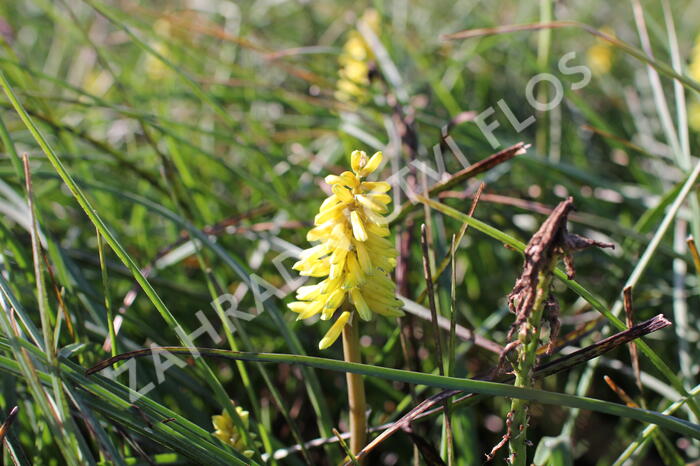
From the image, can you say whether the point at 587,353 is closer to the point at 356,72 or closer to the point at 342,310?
the point at 342,310

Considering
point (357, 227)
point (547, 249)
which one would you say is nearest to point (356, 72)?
point (357, 227)

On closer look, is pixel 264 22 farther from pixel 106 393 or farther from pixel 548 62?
pixel 106 393

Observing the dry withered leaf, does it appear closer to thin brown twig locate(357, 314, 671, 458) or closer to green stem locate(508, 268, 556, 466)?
green stem locate(508, 268, 556, 466)

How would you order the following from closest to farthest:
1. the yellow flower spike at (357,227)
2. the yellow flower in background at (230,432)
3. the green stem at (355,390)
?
the yellow flower spike at (357,227), the green stem at (355,390), the yellow flower in background at (230,432)

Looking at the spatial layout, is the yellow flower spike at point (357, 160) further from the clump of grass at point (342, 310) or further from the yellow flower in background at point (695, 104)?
the yellow flower in background at point (695, 104)

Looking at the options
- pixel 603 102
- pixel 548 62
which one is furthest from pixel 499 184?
pixel 603 102

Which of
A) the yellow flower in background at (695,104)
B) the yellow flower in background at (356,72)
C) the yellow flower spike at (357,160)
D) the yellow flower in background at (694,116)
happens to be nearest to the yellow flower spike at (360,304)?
the yellow flower spike at (357,160)

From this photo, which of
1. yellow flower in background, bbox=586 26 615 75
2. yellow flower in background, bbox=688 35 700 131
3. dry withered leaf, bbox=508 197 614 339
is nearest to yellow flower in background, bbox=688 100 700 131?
yellow flower in background, bbox=688 35 700 131
